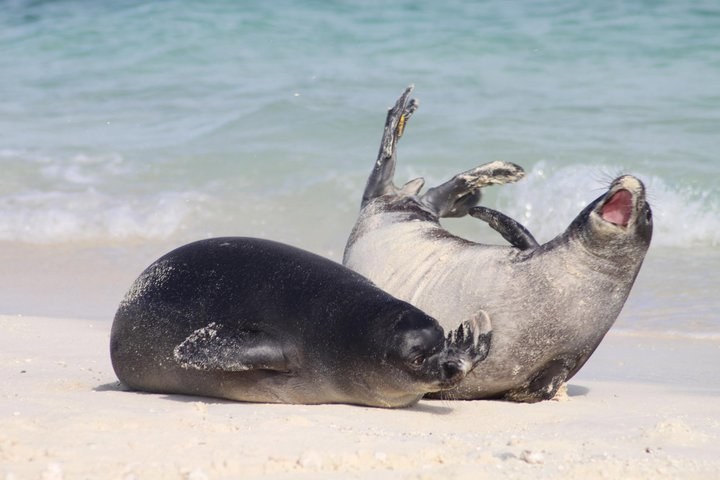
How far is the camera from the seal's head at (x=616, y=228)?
4426 millimetres

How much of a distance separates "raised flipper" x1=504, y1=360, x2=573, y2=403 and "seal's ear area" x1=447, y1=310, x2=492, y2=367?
0.29 m

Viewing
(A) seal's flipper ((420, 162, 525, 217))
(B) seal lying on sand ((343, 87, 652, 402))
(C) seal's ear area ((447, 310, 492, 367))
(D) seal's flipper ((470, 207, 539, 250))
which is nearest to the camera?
(C) seal's ear area ((447, 310, 492, 367))

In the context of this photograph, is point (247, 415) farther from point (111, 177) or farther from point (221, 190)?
point (111, 177)

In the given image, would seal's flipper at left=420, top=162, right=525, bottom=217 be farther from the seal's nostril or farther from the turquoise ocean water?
the seal's nostril

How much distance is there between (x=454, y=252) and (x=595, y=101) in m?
8.21

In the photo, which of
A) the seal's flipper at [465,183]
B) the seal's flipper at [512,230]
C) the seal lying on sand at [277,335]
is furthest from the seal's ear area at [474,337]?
the seal's flipper at [465,183]

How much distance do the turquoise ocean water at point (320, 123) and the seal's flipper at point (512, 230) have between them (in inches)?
78.1

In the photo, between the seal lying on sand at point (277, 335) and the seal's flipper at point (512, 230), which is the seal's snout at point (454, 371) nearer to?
the seal lying on sand at point (277, 335)

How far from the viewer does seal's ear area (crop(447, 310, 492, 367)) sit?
172 inches

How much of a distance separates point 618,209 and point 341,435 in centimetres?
152

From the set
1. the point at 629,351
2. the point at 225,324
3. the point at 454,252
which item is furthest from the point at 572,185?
the point at 225,324

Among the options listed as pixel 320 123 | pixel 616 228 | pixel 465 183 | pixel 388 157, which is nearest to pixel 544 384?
pixel 616 228

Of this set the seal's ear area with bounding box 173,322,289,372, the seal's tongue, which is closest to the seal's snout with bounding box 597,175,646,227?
the seal's tongue

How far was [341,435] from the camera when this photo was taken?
3.63 meters
